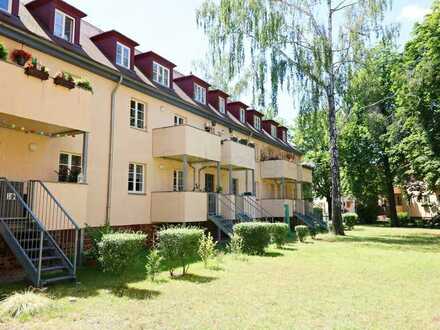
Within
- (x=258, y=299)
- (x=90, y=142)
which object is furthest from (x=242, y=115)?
(x=258, y=299)

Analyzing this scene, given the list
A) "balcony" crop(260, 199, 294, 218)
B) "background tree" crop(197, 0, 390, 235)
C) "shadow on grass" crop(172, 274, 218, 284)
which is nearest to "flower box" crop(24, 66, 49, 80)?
"shadow on grass" crop(172, 274, 218, 284)

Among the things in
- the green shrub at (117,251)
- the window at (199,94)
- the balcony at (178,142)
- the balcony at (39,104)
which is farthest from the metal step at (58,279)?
the window at (199,94)

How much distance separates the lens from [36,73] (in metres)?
10.6

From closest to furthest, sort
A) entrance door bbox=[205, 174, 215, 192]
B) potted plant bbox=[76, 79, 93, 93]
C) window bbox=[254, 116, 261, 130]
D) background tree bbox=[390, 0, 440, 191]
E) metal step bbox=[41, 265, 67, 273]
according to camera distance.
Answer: metal step bbox=[41, 265, 67, 273] < potted plant bbox=[76, 79, 93, 93] < background tree bbox=[390, 0, 440, 191] < entrance door bbox=[205, 174, 215, 192] < window bbox=[254, 116, 261, 130]

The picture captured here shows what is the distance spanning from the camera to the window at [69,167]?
41.2 ft

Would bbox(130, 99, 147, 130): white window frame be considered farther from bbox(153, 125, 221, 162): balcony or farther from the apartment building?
bbox(153, 125, 221, 162): balcony

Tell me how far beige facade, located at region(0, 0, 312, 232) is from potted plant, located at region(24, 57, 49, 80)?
6.6 inches

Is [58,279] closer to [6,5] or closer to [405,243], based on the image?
[6,5]

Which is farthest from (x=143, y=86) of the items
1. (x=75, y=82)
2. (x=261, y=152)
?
(x=261, y=152)

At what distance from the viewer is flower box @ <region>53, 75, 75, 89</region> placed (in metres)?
→ 11.3

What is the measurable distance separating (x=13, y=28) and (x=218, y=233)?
504 inches

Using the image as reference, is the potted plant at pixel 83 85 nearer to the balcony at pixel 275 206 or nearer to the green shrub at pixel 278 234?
the green shrub at pixel 278 234

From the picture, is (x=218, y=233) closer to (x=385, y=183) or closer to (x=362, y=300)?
(x=362, y=300)

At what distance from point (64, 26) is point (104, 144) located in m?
4.93
